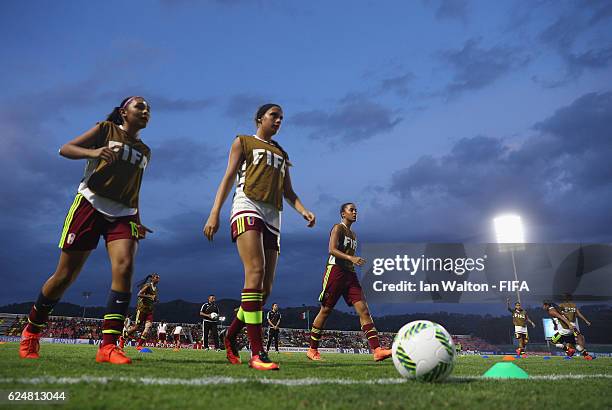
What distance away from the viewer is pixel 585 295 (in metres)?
33.8

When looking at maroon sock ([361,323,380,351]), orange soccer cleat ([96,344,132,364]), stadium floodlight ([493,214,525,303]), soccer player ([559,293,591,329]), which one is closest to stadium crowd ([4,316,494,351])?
stadium floodlight ([493,214,525,303])

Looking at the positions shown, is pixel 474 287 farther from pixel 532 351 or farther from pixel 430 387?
pixel 430 387

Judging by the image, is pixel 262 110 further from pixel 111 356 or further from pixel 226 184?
pixel 111 356

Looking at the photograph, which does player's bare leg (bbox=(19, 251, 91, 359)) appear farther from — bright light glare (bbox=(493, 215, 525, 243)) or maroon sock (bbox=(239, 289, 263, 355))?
bright light glare (bbox=(493, 215, 525, 243))

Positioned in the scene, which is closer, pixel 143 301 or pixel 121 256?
pixel 121 256

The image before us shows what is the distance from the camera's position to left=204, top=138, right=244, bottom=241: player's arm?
4508 millimetres

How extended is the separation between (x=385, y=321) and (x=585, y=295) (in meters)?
48.2

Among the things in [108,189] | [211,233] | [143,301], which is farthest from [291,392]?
[143,301]

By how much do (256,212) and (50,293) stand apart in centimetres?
225

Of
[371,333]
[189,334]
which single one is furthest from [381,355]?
[189,334]

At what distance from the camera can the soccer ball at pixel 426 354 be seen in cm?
356

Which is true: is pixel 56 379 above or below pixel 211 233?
below

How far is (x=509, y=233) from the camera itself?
111ft

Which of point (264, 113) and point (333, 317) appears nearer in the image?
point (264, 113)
